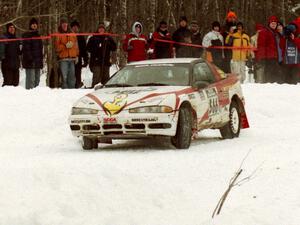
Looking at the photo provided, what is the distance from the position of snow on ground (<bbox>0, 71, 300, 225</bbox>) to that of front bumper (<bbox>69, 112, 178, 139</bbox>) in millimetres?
311

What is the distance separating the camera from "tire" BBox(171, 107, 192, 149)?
11.3 metres

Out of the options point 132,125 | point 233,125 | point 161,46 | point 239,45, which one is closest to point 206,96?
point 233,125

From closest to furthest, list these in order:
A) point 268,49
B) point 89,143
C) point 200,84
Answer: point 89,143 → point 200,84 → point 268,49

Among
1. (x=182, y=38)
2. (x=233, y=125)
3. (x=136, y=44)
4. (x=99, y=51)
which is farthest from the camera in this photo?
(x=182, y=38)

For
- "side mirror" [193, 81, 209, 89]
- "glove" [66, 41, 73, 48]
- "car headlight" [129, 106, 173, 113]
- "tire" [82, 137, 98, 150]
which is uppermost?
"glove" [66, 41, 73, 48]

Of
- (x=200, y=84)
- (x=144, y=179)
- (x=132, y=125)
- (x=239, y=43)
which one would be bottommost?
(x=144, y=179)

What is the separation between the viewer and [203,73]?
12844mm

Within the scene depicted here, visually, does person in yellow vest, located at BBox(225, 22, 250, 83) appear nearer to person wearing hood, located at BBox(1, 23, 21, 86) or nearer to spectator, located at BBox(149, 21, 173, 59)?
spectator, located at BBox(149, 21, 173, 59)

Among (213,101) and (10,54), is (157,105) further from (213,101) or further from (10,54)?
(10,54)

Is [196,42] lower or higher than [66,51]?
higher

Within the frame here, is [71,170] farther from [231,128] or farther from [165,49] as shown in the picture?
[165,49]

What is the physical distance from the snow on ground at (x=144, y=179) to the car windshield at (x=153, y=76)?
107 centimetres

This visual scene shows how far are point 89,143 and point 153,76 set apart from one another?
159 centimetres

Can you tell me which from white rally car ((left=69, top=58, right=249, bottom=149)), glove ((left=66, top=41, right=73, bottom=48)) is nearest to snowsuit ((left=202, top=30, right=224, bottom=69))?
glove ((left=66, top=41, right=73, bottom=48))
